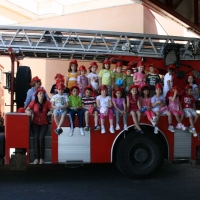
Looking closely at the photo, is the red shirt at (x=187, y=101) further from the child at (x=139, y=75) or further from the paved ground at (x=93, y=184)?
the paved ground at (x=93, y=184)

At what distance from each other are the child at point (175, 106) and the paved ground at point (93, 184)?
1.17m

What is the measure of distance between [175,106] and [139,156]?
1305 mm

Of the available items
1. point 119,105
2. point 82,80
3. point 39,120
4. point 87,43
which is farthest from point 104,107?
point 87,43

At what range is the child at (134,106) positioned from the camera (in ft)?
20.5

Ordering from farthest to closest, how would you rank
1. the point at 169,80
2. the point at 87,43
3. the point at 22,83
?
the point at 87,43 → the point at 169,80 → the point at 22,83

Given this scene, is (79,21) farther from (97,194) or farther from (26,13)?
(97,194)

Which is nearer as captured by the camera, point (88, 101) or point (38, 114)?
point (38, 114)

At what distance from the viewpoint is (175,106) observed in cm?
662

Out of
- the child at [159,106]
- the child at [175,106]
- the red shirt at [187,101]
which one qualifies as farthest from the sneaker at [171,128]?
the red shirt at [187,101]

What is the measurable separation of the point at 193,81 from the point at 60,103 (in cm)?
337

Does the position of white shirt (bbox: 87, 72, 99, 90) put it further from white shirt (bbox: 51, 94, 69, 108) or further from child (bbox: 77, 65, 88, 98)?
white shirt (bbox: 51, 94, 69, 108)

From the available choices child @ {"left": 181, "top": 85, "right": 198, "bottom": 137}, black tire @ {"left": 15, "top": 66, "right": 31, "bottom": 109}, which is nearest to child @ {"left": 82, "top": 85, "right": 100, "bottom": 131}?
black tire @ {"left": 15, "top": 66, "right": 31, "bottom": 109}

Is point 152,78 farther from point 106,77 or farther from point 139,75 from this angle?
point 106,77

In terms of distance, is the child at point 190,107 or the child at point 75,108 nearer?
the child at point 75,108
